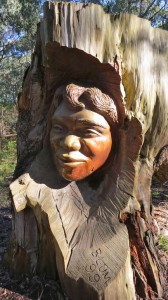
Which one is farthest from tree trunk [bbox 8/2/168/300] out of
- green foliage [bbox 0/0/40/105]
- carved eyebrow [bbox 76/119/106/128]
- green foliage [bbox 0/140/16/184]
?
green foliage [bbox 0/0/40/105]

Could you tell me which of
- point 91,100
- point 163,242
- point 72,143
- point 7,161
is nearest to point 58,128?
point 72,143

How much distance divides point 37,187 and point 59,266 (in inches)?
19.0

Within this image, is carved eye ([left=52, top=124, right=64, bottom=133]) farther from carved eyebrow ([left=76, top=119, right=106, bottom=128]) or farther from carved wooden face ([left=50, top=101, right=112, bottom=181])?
carved eyebrow ([left=76, top=119, right=106, bottom=128])

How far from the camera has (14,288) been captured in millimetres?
2080

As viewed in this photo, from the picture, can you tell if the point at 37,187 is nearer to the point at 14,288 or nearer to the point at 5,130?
the point at 14,288

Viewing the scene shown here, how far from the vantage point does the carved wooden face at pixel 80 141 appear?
198 centimetres

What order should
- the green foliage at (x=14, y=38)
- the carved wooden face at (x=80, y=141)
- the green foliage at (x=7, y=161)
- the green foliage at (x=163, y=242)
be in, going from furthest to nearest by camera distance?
the green foliage at (x=14, y=38) → the green foliage at (x=7, y=161) → the green foliage at (x=163, y=242) → the carved wooden face at (x=80, y=141)

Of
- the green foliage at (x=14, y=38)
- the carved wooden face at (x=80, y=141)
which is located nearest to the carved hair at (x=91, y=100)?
the carved wooden face at (x=80, y=141)

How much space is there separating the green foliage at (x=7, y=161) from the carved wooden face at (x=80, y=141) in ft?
14.4

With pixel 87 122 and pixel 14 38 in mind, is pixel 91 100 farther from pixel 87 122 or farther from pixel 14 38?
pixel 14 38

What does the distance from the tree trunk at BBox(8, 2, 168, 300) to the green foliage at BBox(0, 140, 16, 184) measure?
4180mm

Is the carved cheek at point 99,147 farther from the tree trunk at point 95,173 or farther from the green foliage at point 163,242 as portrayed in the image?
the green foliage at point 163,242

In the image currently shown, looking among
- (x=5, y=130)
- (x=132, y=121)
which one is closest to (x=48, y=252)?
(x=132, y=121)

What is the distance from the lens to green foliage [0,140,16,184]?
271 inches
